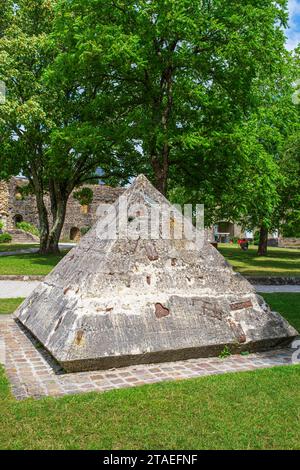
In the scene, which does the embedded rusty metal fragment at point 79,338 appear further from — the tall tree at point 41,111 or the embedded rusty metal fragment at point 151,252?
the tall tree at point 41,111

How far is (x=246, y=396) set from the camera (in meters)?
3.94

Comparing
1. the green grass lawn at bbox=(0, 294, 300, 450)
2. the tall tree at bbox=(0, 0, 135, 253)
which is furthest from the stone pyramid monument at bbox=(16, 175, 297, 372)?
the tall tree at bbox=(0, 0, 135, 253)

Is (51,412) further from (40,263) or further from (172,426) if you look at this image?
(40,263)

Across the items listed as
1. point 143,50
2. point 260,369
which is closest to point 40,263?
point 143,50

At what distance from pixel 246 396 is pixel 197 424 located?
78cm

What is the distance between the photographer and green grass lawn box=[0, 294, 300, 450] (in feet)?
10.1

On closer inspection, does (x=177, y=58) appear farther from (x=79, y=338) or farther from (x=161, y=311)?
(x=79, y=338)

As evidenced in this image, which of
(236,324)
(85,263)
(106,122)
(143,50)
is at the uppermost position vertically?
(143,50)

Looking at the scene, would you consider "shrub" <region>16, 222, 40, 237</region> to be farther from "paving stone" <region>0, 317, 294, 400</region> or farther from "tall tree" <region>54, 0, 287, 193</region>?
"paving stone" <region>0, 317, 294, 400</region>

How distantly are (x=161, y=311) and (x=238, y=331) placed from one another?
1031 millimetres

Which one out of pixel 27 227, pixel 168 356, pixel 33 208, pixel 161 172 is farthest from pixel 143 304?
pixel 33 208

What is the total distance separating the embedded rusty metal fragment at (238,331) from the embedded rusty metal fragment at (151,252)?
122 centimetres

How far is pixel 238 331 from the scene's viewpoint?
17.4 feet

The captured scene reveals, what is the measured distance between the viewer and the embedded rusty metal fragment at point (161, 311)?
503 cm
